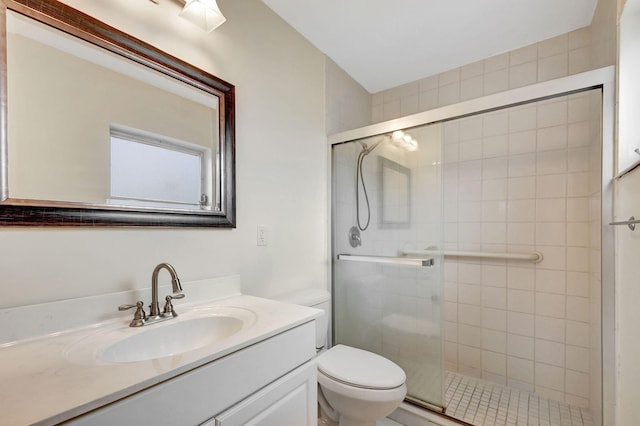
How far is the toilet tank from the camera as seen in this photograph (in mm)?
1633

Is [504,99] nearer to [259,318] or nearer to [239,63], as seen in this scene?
[239,63]

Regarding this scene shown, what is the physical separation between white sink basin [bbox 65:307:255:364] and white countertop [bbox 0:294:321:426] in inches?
1.7

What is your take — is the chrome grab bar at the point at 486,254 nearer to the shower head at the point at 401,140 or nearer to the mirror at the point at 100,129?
the shower head at the point at 401,140

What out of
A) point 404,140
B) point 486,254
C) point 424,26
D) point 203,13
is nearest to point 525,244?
point 486,254

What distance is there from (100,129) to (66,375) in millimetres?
773

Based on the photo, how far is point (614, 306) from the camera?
1.20 m

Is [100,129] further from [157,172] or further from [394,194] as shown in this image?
[394,194]

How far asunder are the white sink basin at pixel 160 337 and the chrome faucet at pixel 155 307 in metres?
0.02

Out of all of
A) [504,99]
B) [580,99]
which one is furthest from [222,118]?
[580,99]

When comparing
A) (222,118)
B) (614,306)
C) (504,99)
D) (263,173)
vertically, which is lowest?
(614,306)

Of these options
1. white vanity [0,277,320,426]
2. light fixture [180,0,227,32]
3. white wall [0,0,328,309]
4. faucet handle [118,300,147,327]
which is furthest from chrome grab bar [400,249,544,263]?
light fixture [180,0,227,32]

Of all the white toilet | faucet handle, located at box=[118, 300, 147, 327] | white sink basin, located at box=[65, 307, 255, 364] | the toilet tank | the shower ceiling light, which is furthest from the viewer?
the shower ceiling light

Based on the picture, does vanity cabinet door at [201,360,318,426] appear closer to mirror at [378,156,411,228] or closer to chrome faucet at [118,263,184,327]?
chrome faucet at [118,263,184,327]

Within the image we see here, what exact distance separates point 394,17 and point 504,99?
2.62ft
